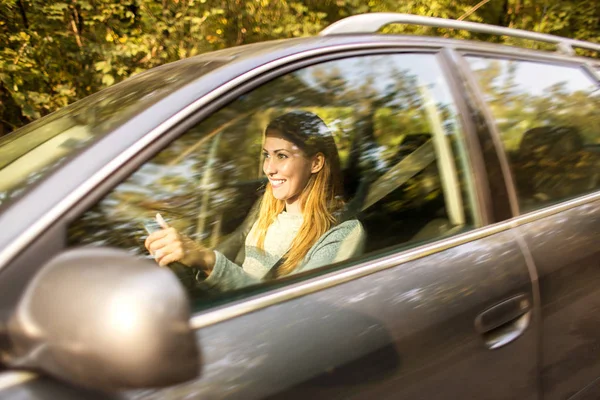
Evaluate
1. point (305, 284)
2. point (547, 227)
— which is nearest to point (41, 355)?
point (305, 284)

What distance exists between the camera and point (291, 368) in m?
1.25

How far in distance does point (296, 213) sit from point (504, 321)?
80cm

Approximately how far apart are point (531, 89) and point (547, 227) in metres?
0.64

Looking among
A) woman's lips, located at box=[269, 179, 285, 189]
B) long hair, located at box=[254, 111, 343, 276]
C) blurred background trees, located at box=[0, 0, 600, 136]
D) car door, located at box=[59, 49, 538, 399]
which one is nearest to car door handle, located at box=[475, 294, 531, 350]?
car door, located at box=[59, 49, 538, 399]

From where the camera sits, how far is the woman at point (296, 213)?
5.46ft

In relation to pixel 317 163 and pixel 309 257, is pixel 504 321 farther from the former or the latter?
pixel 317 163

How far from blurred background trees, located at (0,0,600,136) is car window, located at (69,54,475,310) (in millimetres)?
3389

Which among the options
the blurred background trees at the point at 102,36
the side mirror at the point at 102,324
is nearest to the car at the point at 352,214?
the side mirror at the point at 102,324

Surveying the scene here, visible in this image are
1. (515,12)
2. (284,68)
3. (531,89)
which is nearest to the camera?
(284,68)

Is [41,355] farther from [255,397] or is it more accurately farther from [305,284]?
[305,284]

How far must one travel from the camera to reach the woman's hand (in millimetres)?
1522

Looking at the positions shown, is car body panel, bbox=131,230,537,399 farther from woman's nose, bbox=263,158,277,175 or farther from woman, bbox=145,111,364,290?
woman's nose, bbox=263,158,277,175

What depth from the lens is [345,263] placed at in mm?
1568

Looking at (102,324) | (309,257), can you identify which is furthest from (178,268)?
(102,324)
